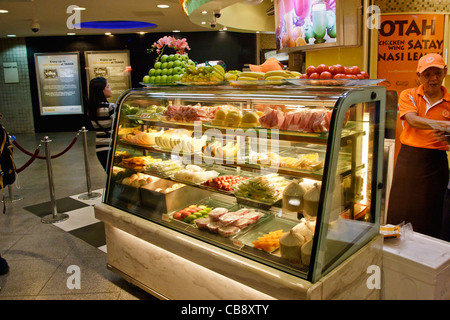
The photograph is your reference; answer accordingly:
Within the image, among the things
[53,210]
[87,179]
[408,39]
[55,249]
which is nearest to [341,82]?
[408,39]

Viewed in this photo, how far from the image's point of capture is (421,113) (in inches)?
143

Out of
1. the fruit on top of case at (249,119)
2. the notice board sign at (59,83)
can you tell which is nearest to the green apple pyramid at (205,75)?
the fruit on top of case at (249,119)

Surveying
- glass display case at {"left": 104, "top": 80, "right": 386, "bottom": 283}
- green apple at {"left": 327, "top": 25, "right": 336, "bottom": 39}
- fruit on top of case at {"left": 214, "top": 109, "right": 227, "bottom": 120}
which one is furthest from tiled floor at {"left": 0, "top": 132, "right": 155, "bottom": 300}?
green apple at {"left": 327, "top": 25, "right": 336, "bottom": 39}

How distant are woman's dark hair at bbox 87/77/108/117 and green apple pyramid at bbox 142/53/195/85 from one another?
1.92 metres

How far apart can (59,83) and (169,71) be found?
11359 mm

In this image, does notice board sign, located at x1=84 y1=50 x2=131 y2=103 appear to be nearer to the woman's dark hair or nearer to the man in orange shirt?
the woman's dark hair

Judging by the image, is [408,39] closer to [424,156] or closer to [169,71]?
[424,156]

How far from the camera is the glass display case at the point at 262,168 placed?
7.30ft

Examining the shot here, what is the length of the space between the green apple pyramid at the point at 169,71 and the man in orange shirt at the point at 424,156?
224cm

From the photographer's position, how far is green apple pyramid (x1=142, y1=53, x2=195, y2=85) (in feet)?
12.1

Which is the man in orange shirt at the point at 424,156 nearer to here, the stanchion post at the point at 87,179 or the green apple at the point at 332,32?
the green apple at the point at 332,32

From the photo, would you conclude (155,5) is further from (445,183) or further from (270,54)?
(445,183)

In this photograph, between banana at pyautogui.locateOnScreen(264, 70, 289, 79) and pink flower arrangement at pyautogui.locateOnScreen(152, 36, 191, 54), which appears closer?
banana at pyautogui.locateOnScreen(264, 70, 289, 79)

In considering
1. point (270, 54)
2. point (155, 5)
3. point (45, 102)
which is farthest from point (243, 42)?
point (45, 102)
